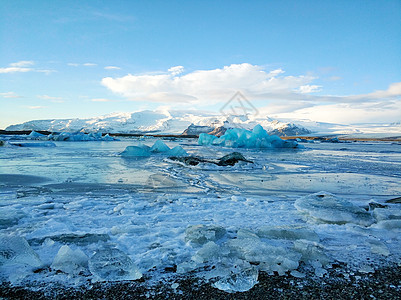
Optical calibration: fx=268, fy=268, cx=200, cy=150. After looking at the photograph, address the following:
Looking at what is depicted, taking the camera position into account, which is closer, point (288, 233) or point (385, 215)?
point (288, 233)

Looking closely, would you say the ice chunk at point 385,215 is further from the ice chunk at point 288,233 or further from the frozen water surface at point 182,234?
the ice chunk at point 288,233

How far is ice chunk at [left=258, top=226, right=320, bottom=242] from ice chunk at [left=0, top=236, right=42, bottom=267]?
1.92 metres

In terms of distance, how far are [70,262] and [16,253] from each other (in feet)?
1.47

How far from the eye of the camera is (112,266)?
188 cm

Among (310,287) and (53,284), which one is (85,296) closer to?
(53,284)

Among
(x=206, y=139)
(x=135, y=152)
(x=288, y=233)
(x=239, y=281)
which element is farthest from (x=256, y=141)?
(x=239, y=281)

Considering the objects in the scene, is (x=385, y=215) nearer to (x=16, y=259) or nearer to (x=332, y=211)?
(x=332, y=211)

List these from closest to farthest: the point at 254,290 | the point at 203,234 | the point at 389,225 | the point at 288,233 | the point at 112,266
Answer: the point at 254,290
the point at 112,266
the point at 203,234
the point at 288,233
the point at 389,225

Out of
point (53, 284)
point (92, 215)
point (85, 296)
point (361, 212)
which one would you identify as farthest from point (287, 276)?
point (92, 215)

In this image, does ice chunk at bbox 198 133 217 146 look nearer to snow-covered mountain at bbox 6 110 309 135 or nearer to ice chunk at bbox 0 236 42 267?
ice chunk at bbox 0 236 42 267

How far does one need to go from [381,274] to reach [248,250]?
928 millimetres

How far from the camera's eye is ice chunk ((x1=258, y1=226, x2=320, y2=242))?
2.54m

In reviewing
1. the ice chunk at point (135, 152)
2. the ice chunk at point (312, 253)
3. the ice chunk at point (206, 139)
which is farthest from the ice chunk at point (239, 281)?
the ice chunk at point (206, 139)

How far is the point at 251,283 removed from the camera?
5.64ft
